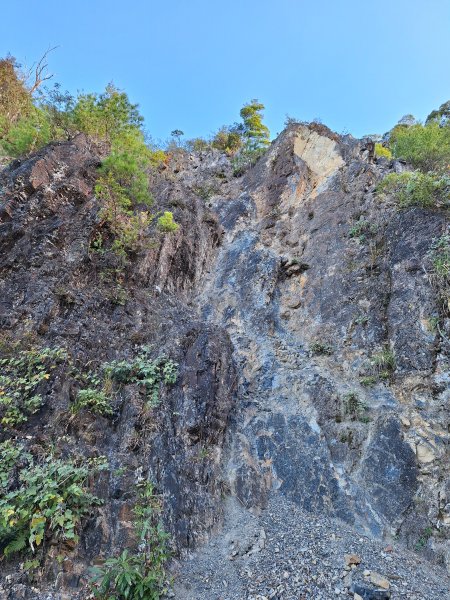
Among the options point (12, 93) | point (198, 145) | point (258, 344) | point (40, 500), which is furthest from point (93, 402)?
point (198, 145)

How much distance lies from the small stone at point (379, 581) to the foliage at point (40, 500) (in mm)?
4397

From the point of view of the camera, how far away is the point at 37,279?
8508 mm

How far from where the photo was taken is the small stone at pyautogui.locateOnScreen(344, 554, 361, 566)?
17.7 ft

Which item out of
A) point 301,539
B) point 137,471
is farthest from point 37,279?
point 301,539

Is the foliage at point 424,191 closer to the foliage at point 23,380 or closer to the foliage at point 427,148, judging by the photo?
the foliage at point 427,148

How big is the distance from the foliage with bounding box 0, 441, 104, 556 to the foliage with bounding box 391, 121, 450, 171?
1715cm

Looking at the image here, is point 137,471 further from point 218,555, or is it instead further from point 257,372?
point 257,372

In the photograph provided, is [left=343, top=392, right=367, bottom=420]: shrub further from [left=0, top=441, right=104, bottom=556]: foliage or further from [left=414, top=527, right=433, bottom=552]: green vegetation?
[left=0, top=441, right=104, bottom=556]: foliage

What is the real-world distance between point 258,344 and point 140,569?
6105 millimetres

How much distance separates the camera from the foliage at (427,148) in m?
15.6

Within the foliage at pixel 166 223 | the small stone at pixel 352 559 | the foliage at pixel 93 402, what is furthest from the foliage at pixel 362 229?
the foliage at pixel 93 402

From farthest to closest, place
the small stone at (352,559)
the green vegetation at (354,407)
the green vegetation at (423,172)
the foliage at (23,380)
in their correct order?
1. the green vegetation at (423,172)
2. the green vegetation at (354,407)
3. the foliage at (23,380)
4. the small stone at (352,559)

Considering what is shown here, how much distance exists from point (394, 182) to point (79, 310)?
34.6ft

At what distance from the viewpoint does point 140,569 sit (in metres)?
4.84
